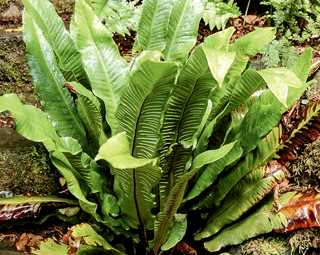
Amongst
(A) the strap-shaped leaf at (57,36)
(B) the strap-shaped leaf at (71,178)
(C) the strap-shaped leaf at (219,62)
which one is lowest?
(B) the strap-shaped leaf at (71,178)

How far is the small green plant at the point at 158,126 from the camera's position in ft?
9.70

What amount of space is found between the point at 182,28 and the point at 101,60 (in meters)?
0.50

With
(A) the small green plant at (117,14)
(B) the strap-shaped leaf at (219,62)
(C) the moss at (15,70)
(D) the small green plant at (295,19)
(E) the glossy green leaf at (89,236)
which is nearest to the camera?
(B) the strap-shaped leaf at (219,62)

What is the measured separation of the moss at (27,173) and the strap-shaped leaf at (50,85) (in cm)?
53

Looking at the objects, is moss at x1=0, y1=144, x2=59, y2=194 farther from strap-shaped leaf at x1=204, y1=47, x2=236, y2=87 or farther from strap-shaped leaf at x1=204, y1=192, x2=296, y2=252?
strap-shaped leaf at x1=204, y1=47, x2=236, y2=87

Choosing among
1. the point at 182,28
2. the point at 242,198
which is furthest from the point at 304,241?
the point at 182,28

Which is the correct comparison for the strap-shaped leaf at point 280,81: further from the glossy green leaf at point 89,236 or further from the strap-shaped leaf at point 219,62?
the glossy green leaf at point 89,236

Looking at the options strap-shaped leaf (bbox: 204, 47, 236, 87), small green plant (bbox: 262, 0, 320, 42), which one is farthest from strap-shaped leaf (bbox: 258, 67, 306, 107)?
small green plant (bbox: 262, 0, 320, 42)

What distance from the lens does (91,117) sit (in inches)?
127

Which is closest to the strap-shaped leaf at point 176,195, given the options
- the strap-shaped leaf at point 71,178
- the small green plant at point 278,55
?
the strap-shaped leaf at point 71,178

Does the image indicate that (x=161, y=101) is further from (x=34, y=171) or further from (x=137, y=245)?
(x=34, y=171)

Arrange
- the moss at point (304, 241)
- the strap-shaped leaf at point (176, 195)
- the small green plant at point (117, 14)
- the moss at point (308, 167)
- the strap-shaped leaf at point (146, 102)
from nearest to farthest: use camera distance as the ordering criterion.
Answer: the strap-shaped leaf at point (146, 102)
the strap-shaped leaf at point (176, 195)
the moss at point (304, 241)
the moss at point (308, 167)
the small green plant at point (117, 14)

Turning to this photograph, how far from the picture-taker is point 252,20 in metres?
4.97

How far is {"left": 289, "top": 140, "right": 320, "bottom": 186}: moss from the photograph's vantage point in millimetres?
3504
